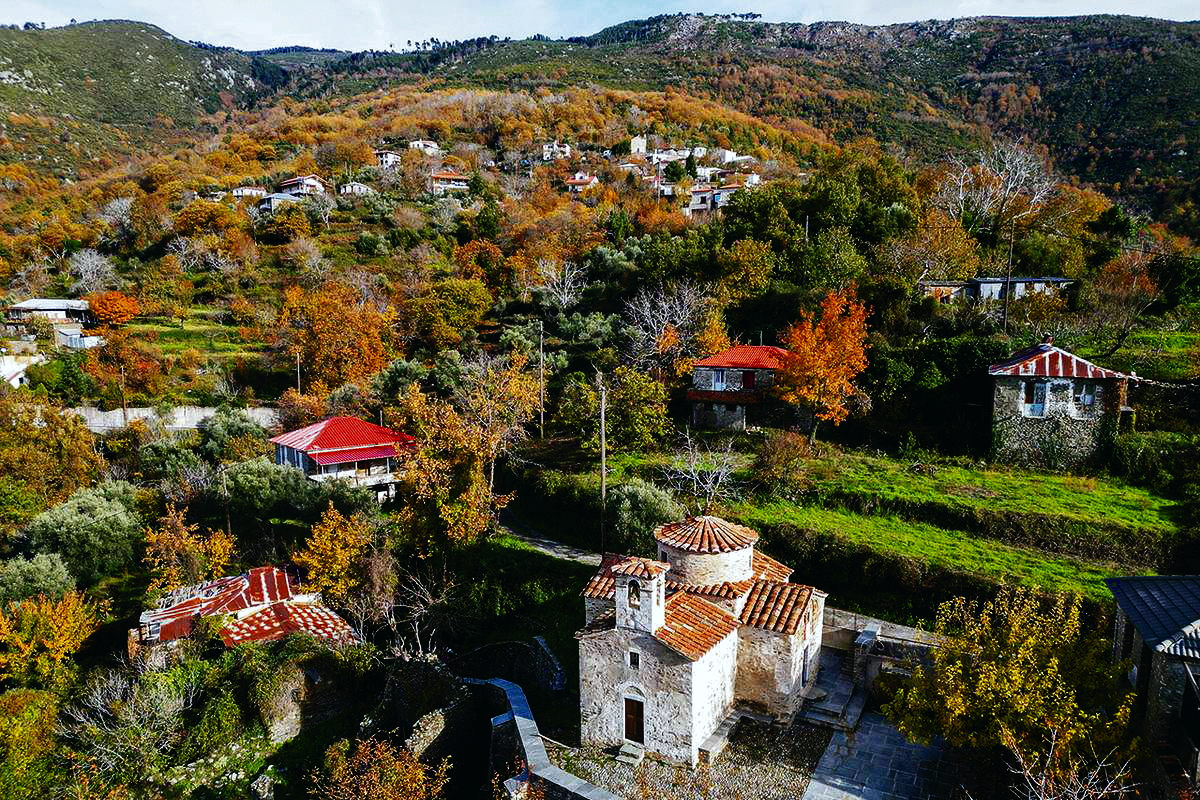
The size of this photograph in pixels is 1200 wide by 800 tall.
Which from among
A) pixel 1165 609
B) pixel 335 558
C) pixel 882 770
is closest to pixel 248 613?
pixel 335 558

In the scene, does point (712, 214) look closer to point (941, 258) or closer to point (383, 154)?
point (941, 258)

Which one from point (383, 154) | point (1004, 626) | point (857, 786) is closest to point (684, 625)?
point (857, 786)

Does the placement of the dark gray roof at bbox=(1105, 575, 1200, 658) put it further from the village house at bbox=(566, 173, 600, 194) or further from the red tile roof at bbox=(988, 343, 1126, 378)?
the village house at bbox=(566, 173, 600, 194)

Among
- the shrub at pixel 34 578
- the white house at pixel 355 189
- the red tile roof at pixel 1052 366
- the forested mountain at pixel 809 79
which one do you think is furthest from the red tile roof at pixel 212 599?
the forested mountain at pixel 809 79

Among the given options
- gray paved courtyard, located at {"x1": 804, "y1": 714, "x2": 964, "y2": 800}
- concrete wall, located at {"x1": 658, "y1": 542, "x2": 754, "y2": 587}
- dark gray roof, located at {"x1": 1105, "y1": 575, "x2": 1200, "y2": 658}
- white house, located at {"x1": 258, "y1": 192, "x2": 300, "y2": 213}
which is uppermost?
white house, located at {"x1": 258, "y1": 192, "x2": 300, "y2": 213}

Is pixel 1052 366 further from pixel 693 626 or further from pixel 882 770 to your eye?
pixel 693 626

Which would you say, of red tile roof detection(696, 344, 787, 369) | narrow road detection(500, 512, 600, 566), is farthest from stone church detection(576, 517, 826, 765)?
red tile roof detection(696, 344, 787, 369)
